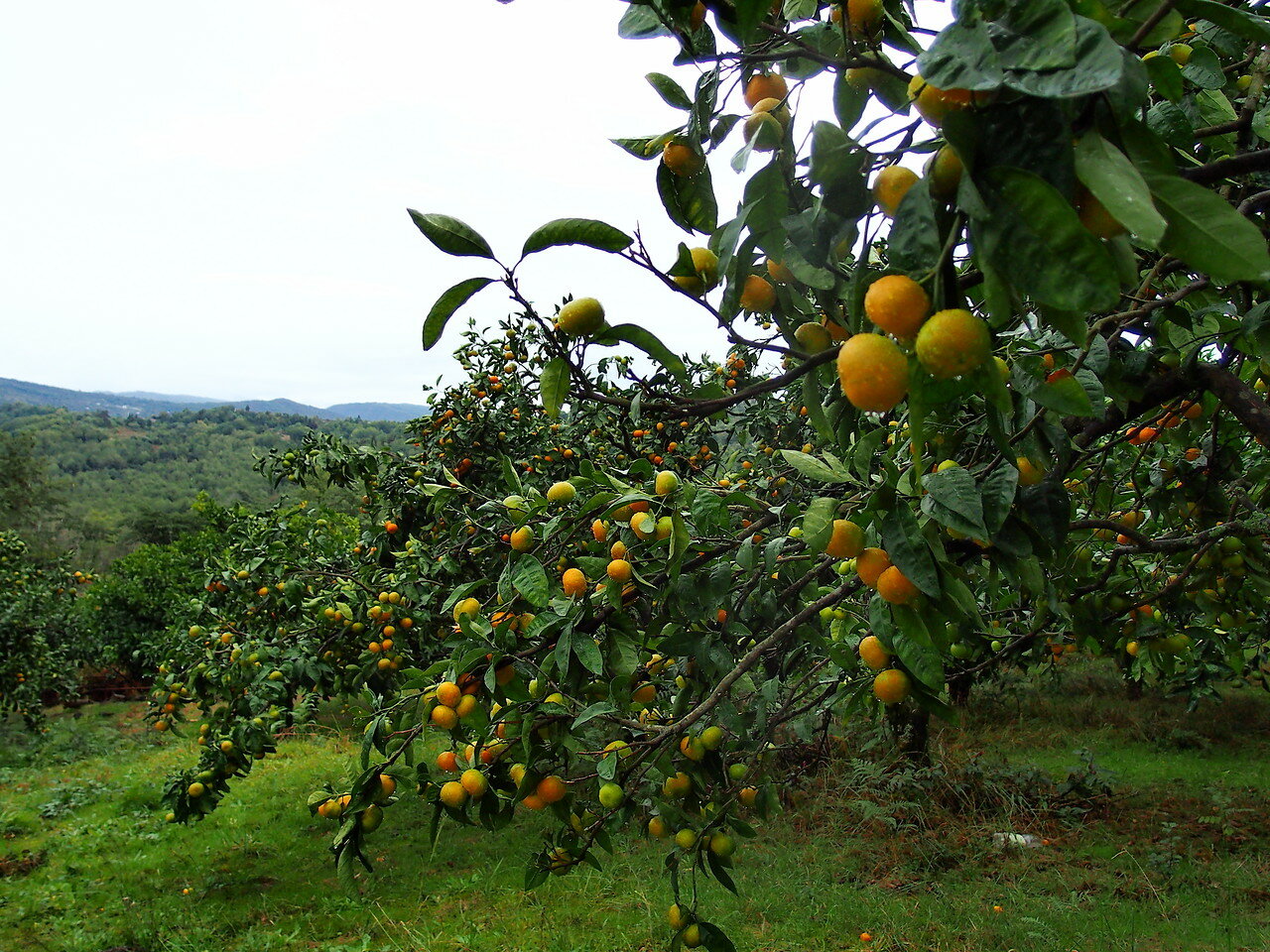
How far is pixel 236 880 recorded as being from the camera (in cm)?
488

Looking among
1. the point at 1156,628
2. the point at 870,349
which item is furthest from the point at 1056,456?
the point at 1156,628

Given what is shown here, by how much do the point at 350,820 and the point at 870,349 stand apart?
50.7 inches

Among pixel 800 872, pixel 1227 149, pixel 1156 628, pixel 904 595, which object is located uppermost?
pixel 1227 149

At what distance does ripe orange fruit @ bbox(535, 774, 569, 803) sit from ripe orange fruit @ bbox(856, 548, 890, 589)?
721 mm

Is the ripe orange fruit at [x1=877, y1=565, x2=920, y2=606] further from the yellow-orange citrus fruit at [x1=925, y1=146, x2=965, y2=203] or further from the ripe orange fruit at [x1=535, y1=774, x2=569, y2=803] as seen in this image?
the ripe orange fruit at [x1=535, y1=774, x2=569, y2=803]

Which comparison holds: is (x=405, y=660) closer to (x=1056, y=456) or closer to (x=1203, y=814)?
(x=1056, y=456)

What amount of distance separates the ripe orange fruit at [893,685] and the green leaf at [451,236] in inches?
32.1

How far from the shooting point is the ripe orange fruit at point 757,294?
0.96m

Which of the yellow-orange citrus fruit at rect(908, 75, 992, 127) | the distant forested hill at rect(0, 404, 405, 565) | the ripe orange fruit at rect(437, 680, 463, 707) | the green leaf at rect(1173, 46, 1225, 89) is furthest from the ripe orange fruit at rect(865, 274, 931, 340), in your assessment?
the distant forested hill at rect(0, 404, 405, 565)

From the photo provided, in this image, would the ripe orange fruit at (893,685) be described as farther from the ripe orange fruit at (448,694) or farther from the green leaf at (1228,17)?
the green leaf at (1228,17)

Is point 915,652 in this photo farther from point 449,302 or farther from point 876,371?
point 449,302

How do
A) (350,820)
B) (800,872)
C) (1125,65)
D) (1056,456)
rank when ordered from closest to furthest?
(1125,65) → (1056,456) → (350,820) → (800,872)

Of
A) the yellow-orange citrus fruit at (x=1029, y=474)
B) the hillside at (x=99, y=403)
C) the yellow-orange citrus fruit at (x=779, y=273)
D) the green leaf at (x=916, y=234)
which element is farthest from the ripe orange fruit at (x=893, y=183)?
the hillside at (x=99, y=403)

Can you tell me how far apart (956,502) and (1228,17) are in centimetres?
49
